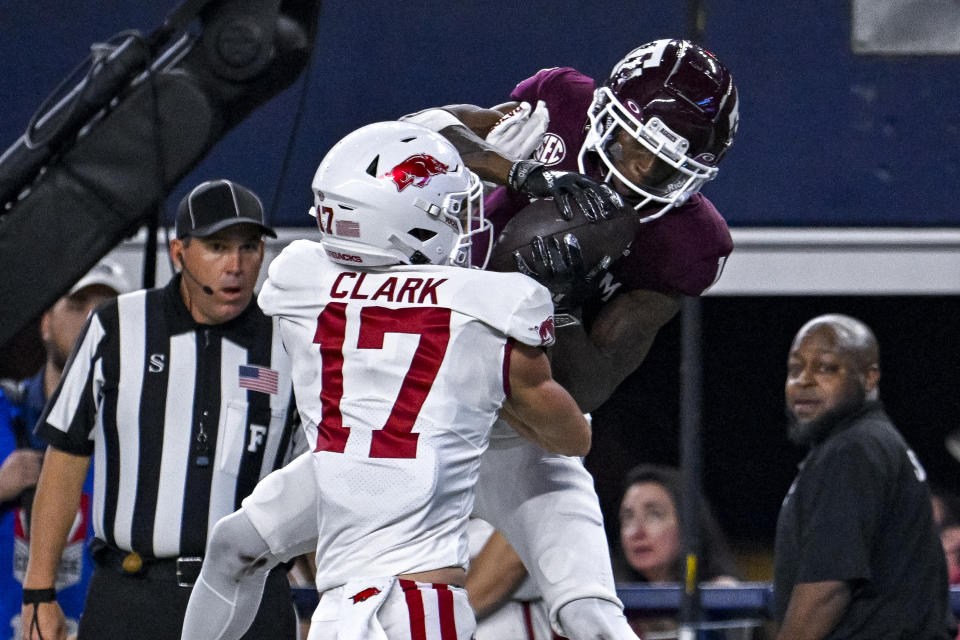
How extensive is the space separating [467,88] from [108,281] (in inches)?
82.7

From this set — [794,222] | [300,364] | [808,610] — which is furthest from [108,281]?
[794,222]

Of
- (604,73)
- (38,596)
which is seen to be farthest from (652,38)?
(38,596)

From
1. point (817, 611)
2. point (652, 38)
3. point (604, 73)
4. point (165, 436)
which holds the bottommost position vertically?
point (817, 611)

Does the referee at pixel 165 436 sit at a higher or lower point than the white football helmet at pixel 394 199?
lower

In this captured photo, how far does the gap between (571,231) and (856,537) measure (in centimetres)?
133

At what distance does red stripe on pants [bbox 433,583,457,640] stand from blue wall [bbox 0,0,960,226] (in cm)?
370

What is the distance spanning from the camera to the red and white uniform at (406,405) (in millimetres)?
2492

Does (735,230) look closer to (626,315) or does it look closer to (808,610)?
(808,610)

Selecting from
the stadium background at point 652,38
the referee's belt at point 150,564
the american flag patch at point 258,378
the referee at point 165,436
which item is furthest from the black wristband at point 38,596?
the stadium background at point 652,38

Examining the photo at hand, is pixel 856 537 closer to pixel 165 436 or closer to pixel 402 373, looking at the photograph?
pixel 402 373

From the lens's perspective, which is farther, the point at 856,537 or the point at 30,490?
the point at 30,490

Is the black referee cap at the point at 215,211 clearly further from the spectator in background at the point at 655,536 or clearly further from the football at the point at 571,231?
the spectator in background at the point at 655,536

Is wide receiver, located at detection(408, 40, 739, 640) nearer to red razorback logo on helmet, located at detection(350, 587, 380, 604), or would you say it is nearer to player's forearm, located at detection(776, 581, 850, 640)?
red razorback logo on helmet, located at detection(350, 587, 380, 604)

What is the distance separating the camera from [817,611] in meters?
3.51
